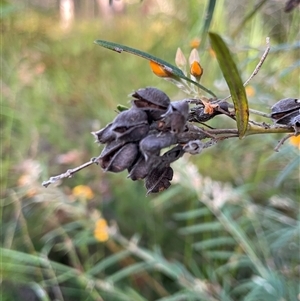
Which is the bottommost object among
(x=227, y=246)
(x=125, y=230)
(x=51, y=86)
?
(x=227, y=246)

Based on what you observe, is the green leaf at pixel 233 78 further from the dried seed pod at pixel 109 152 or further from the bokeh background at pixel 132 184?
the bokeh background at pixel 132 184

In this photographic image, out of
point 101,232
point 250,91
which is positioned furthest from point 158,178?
point 101,232

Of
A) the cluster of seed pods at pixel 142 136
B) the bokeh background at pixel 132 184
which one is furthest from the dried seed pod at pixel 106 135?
the bokeh background at pixel 132 184

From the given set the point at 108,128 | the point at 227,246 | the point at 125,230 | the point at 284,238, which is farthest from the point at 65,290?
the point at 108,128

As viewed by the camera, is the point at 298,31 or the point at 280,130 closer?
the point at 280,130

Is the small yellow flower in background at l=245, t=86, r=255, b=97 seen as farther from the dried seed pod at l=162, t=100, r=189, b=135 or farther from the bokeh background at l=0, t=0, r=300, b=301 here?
the dried seed pod at l=162, t=100, r=189, b=135

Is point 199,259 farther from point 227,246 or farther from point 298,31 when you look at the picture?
point 298,31
